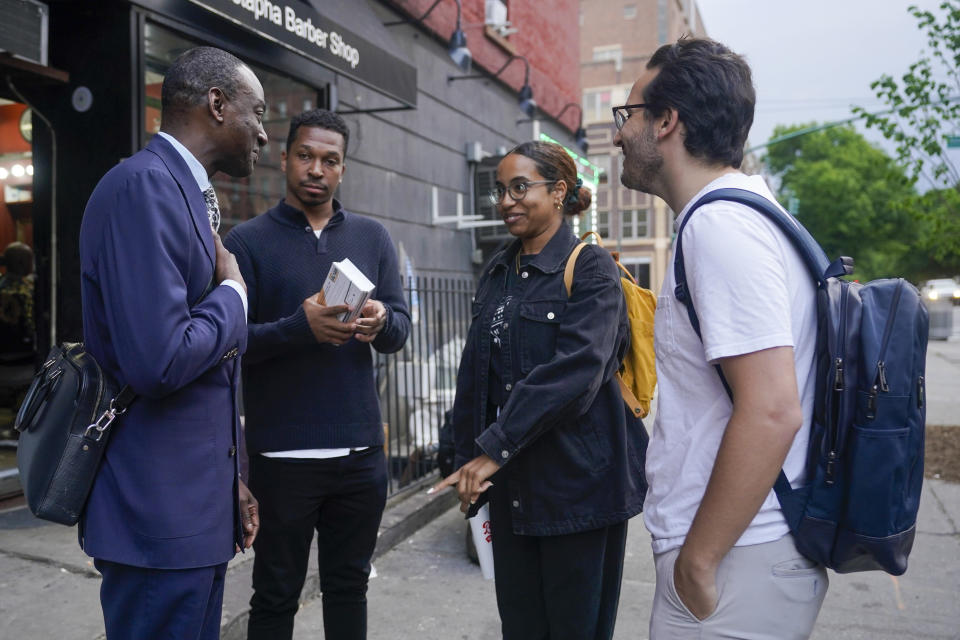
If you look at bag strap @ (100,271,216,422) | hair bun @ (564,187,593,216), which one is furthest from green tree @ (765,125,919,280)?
bag strap @ (100,271,216,422)

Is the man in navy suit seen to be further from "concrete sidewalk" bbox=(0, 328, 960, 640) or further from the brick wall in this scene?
the brick wall

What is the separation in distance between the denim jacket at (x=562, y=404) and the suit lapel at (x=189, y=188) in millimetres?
980

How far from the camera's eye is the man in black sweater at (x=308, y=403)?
2.67m

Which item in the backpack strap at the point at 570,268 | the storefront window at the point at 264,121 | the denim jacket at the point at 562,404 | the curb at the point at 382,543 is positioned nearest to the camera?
the denim jacket at the point at 562,404

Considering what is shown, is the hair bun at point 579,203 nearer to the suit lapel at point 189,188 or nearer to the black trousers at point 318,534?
the black trousers at point 318,534

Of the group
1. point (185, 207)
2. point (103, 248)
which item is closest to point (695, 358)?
point (185, 207)

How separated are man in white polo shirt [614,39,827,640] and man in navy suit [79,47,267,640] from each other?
3.30ft

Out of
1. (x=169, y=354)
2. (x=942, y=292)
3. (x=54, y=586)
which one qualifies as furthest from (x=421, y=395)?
(x=942, y=292)

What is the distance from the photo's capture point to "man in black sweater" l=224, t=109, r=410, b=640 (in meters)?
2.67

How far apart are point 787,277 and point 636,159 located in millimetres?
431

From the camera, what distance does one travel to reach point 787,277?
146 cm

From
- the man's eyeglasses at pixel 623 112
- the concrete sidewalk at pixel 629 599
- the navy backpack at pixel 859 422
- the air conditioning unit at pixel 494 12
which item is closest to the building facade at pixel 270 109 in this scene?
the air conditioning unit at pixel 494 12

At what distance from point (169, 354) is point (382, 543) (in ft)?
11.7

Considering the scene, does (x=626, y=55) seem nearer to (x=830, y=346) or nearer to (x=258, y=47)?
(x=258, y=47)
